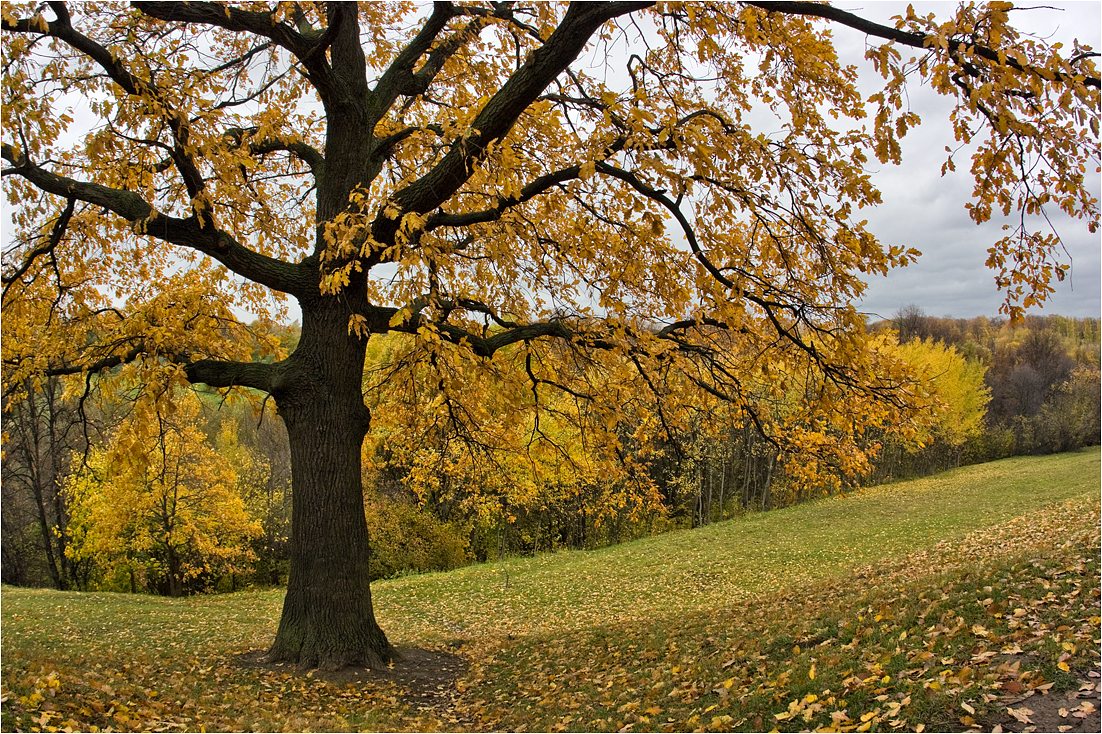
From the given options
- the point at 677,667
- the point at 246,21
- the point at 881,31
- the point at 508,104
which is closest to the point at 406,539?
the point at 677,667

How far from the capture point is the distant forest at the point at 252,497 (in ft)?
57.4

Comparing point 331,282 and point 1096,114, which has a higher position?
point 1096,114

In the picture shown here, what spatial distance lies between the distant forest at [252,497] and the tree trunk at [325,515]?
3.34 feet

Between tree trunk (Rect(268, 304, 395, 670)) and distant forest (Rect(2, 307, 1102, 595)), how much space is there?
1017 mm

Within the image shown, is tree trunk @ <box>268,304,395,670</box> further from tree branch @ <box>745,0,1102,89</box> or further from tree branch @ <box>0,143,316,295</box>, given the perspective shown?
tree branch @ <box>745,0,1102,89</box>

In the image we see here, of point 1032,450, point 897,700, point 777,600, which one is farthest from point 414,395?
point 1032,450

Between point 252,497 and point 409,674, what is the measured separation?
2694cm

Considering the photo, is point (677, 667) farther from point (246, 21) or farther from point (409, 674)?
point (246, 21)

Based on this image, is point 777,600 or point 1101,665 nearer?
point 1101,665

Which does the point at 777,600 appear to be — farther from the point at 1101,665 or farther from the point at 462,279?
the point at 462,279

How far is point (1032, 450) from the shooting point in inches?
2181

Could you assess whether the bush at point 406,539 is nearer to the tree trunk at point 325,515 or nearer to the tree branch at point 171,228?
the tree trunk at point 325,515

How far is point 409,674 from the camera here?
786cm

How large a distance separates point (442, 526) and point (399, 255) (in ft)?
81.8
